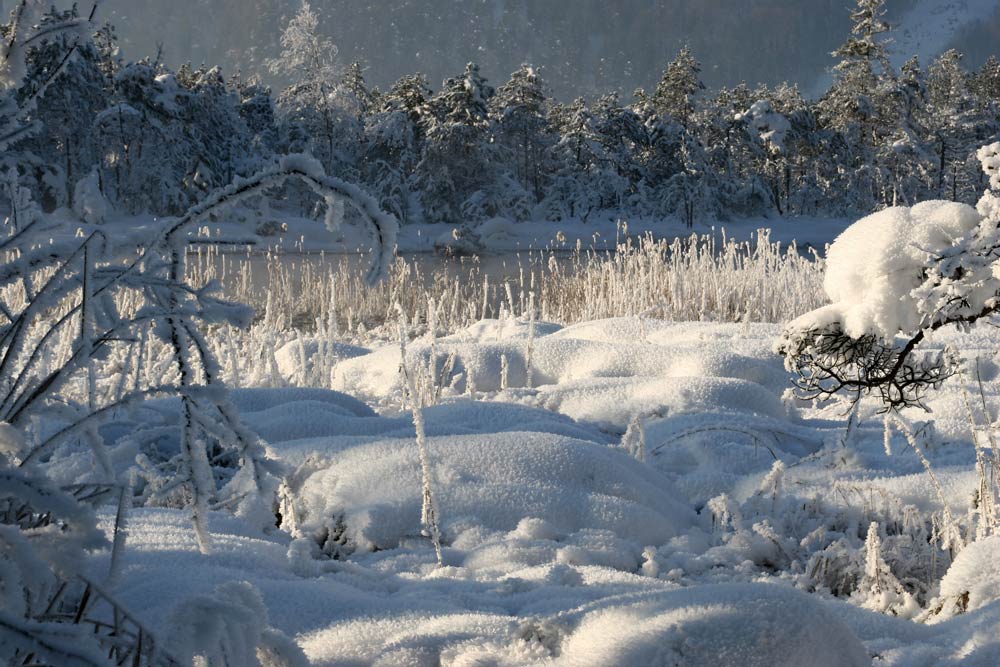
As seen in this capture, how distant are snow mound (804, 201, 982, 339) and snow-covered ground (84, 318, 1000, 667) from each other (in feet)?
1.99

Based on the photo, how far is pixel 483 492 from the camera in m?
2.39

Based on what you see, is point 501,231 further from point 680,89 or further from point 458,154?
point 680,89

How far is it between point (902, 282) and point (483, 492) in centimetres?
122

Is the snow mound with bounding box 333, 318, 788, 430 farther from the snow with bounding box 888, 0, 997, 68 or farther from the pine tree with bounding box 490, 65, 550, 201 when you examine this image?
the snow with bounding box 888, 0, 997, 68

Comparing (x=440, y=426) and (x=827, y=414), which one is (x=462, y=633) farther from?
(x=827, y=414)

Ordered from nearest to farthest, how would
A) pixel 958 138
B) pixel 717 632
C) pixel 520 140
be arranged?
pixel 717 632 < pixel 958 138 < pixel 520 140

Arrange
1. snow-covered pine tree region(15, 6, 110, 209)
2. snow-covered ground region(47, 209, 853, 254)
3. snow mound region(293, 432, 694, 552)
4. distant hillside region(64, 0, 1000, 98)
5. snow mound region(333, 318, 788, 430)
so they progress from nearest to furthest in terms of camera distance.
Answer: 1. snow mound region(293, 432, 694, 552)
2. snow mound region(333, 318, 788, 430)
3. snow-covered ground region(47, 209, 853, 254)
4. snow-covered pine tree region(15, 6, 110, 209)
5. distant hillside region(64, 0, 1000, 98)

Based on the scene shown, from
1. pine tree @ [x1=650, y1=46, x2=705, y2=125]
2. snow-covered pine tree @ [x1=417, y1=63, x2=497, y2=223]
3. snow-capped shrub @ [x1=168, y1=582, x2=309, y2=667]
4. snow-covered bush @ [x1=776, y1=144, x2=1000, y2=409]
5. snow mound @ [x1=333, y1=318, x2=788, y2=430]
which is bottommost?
snow mound @ [x1=333, y1=318, x2=788, y2=430]

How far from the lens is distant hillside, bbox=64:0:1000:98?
139 metres

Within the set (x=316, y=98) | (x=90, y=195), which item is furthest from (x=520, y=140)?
(x=90, y=195)

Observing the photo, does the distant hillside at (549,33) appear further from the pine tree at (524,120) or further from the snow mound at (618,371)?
the snow mound at (618,371)

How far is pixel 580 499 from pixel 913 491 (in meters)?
1.30

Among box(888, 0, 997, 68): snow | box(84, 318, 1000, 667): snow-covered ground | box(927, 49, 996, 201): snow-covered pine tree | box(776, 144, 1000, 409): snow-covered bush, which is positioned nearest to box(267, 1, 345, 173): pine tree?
box(927, 49, 996, 201): snow-covered pine tree

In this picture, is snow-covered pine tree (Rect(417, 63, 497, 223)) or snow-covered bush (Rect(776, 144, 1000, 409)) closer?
snow-covered bush (Rect(776, 144, 1000, 409))
